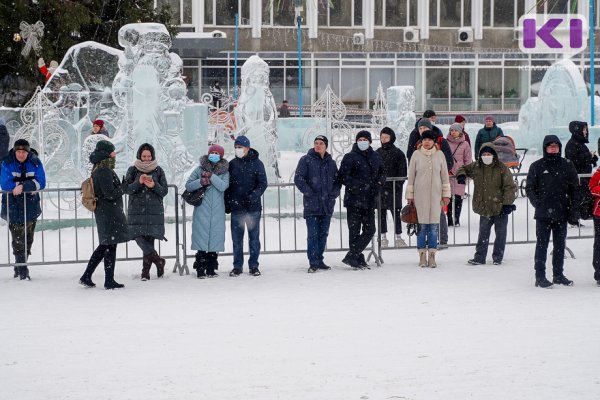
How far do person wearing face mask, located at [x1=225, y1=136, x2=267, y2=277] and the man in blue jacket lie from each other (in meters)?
0.52

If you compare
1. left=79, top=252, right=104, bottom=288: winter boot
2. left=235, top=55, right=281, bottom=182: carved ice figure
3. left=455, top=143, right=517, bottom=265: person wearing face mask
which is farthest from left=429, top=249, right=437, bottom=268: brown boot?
left=235, top=55, right=281, bottom=182: carved ice figure

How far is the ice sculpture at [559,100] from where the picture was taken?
29.9m

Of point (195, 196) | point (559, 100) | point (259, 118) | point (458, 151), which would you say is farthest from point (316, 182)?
point (559, 100)

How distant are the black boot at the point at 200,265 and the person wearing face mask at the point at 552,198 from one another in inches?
134

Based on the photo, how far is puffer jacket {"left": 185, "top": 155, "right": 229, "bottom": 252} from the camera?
475 inches

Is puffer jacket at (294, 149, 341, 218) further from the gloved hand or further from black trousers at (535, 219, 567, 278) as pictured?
black trousers at (535, 219, 567, 278)

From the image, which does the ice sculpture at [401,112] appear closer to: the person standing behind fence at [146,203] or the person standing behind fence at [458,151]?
the person standing behind fence at [458,151]

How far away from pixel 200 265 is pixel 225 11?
42.6 meters

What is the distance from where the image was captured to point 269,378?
294 inches

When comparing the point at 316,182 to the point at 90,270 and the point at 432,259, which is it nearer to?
the point at 432,259

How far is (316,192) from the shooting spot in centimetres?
1256

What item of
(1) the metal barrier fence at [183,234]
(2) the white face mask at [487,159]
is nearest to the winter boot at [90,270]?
(1) the metal barrier fence at [183,234]

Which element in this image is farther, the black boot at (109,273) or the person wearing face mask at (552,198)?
the black boot at (109,273)

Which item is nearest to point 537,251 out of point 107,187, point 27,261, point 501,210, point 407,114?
point 501,210
